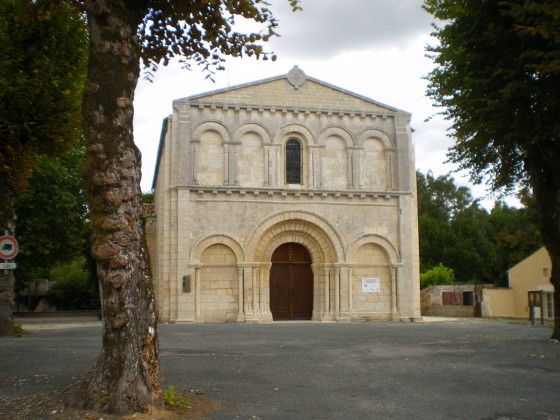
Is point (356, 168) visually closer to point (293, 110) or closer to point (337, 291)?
point (293, 110)

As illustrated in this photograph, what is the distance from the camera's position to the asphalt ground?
7.02m

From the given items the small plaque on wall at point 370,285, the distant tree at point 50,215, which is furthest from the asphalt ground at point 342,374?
the distant tree at point 50,215

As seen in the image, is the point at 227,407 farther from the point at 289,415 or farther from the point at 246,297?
the point at 246,297

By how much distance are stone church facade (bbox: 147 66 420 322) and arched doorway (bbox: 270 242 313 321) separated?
0.15 ft

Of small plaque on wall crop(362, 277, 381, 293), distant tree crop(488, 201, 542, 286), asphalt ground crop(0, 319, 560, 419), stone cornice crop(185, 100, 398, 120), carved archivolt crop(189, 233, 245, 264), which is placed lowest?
asphalt ground crop(0, 319, 560, 419)

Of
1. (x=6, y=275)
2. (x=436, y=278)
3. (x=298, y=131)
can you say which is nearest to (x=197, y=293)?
(x=298, y=131)

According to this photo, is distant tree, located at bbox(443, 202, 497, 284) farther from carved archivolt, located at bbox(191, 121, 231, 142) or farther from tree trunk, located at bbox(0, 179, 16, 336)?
tree trunk, located at bbox(0, 179, 16, 336)

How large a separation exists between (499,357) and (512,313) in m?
21.6

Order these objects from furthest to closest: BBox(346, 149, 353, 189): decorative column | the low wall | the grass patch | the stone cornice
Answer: the low wall → BBox(346, 149, 353, 189): decorative column → the stone cornice → the grass patch

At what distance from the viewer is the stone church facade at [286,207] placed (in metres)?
24.7

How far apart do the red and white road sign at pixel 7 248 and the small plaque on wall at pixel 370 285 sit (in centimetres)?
1535

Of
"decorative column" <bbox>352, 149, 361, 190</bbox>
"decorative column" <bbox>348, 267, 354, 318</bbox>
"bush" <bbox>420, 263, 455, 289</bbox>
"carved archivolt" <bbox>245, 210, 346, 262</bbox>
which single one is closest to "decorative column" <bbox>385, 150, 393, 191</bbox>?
"decorative column" <bbox>352, 149, 361, 190</bbox>

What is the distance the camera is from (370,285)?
26.2 m

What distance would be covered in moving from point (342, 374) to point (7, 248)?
30.7ft
